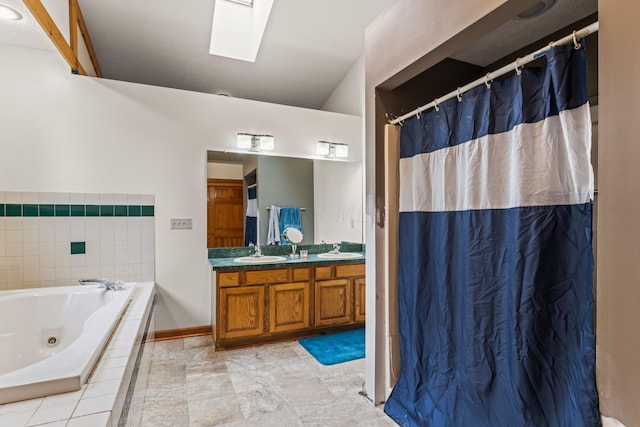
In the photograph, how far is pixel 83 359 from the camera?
1316 millimetres

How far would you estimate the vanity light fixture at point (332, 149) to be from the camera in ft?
12.4

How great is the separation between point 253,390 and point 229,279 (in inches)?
38.5

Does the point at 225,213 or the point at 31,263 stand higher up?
the point at 225,213

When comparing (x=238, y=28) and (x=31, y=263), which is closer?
(x=31, y=263)

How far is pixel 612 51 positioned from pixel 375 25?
142cm

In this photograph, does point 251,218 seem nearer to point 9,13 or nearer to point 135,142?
point 135,142

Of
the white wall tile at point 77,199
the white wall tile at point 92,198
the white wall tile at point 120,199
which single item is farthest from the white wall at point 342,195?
the white wall tile at point 77,199

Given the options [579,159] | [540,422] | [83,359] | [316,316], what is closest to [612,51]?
[579,159]

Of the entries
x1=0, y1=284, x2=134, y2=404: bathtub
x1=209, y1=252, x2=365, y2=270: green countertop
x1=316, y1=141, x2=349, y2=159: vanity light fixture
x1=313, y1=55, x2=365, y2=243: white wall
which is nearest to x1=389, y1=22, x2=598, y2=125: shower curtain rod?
x1=209, y1=252, x2=365, y2=270: green countertop

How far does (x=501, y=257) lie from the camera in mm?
1423

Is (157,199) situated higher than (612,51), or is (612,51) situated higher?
(612,51)

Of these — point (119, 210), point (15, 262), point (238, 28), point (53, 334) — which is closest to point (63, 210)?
point (119, 210)

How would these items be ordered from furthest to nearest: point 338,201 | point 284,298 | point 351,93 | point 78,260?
point 351,93, point 338,201, point 284,298, point 78,260

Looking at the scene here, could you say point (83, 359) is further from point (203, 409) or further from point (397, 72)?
point (397, 72)
